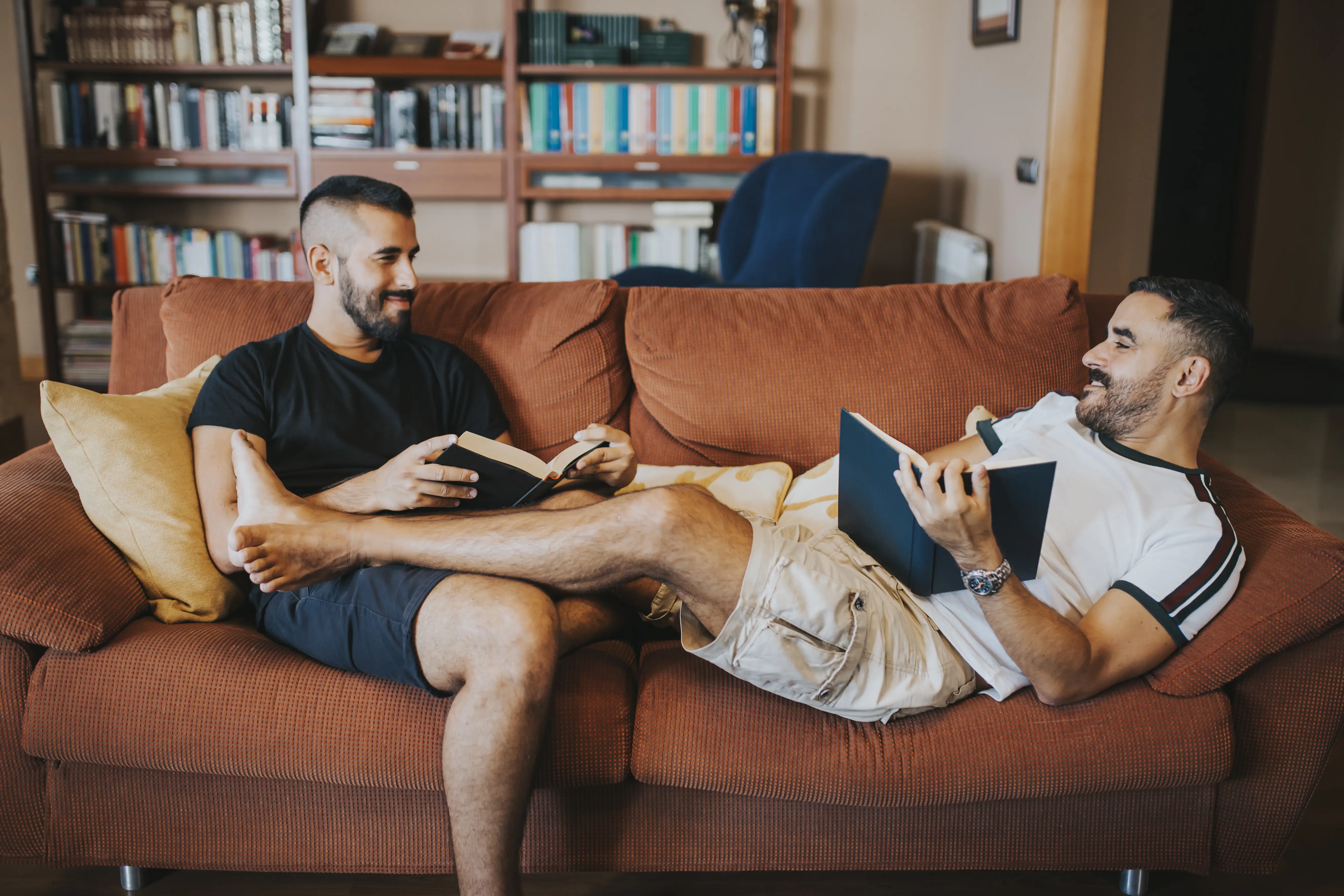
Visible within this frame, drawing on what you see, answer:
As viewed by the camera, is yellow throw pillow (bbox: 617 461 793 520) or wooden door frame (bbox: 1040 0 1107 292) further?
wooden door frame (bbox: 1040 0 1107 292)

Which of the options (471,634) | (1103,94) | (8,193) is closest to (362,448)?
(471,634)

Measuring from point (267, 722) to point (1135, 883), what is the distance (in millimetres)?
1297

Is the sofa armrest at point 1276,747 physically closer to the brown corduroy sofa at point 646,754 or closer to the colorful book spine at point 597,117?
the brown corduroy sofa at point 646,754

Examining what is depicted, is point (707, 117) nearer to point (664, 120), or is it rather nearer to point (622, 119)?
point (664, 120)

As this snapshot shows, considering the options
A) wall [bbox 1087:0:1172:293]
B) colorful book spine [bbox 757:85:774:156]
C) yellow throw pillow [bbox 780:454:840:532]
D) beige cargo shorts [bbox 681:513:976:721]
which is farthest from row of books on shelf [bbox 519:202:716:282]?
beige cargo shorts [bbox 681:513:976:721]

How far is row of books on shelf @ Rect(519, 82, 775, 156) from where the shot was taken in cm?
423

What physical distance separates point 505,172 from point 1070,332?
2.72m

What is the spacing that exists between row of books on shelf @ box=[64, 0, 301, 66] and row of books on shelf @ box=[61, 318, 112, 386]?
1.03m

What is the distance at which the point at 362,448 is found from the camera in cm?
182

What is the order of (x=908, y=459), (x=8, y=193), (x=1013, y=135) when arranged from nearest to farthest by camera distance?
(x=908, y=459) → (x=1013, y=135) → (x=8, y=193)

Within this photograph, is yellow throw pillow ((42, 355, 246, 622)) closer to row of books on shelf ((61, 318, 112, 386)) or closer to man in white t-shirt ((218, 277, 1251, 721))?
man in white t-shirt ((218, 277, 1251, 721))

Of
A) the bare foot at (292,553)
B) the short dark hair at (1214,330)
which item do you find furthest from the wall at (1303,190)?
the bare foot at (292,553)

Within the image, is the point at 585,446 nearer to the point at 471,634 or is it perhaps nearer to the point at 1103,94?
the point at 471,634

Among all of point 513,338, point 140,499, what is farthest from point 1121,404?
point 140,499
